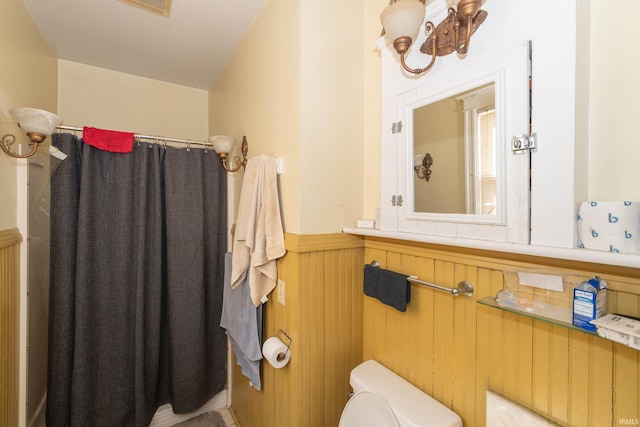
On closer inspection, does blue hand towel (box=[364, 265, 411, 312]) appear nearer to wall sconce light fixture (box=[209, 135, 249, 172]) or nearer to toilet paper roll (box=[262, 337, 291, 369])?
toilet paper roll (box=[262, 337, 291, 369])

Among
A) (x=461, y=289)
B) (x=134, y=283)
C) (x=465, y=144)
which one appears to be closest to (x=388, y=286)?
(x=461, y=289)

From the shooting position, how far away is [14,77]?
1.35 m

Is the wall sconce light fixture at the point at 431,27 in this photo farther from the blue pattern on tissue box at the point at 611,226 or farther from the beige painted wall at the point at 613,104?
the blue pattern on tissue box at the point at 611,226

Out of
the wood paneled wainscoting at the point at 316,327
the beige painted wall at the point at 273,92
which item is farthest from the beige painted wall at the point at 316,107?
the wood paneled wainscoting at the point at 316,327

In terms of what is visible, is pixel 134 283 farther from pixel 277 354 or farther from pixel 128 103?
pixel 128 103

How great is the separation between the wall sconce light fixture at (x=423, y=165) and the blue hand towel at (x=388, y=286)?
42cm

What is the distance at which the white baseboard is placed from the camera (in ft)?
5.98

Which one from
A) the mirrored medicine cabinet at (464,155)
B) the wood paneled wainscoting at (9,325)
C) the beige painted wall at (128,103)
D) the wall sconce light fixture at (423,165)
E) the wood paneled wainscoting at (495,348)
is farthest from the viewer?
the beige painted wall at (128,103)

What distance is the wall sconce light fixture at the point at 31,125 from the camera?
1.24m

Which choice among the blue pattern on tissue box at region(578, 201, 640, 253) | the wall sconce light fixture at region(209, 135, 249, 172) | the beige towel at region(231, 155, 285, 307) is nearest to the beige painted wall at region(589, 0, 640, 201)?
the blue pattern on tissue box at region(578, 201, 640, 253)

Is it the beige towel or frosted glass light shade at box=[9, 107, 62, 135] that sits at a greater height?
frosted glass light shade at box=[9, 107, 62, 135]

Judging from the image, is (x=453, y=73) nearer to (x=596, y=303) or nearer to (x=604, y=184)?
(x=604, y=184)

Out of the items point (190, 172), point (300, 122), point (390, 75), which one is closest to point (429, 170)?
point (390, 75)

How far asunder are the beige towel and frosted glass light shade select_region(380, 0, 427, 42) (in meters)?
0.75
